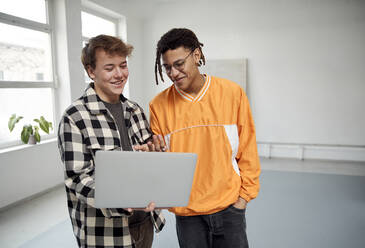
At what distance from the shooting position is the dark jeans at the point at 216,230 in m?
1.17

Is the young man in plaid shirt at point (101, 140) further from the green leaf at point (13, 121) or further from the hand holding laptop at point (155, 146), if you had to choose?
the green leaf at point (13, 121)

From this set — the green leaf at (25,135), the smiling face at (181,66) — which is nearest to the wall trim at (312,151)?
the green leaf at (25,135)

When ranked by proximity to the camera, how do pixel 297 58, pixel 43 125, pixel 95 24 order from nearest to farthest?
pixel 43 125 → pixel 95 24 → pixel 297 58

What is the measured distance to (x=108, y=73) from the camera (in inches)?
44.9

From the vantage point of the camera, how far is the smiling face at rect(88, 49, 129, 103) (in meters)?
1.14

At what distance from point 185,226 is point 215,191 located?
20 centimetres

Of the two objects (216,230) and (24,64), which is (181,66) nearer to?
(216,230)

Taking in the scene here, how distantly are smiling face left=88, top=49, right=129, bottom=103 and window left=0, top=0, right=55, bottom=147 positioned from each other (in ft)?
7.76

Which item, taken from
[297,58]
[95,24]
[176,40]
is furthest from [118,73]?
[297,58]

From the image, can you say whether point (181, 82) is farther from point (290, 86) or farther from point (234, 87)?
point (290, 86)

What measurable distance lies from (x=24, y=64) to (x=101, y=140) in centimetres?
281

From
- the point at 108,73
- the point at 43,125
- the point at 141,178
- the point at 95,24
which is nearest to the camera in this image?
the point at 141,178

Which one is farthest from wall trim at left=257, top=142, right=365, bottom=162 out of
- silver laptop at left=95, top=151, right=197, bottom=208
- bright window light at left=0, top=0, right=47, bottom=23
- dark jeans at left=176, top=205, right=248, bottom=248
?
silver laptop at left=95, top=151, right=197, bottom=208

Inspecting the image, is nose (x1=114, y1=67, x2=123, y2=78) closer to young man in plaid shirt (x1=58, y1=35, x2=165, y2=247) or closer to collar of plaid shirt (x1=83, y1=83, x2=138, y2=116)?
young man in plaid shirt (x1=58, y1=35, x2=165, y2=247)
